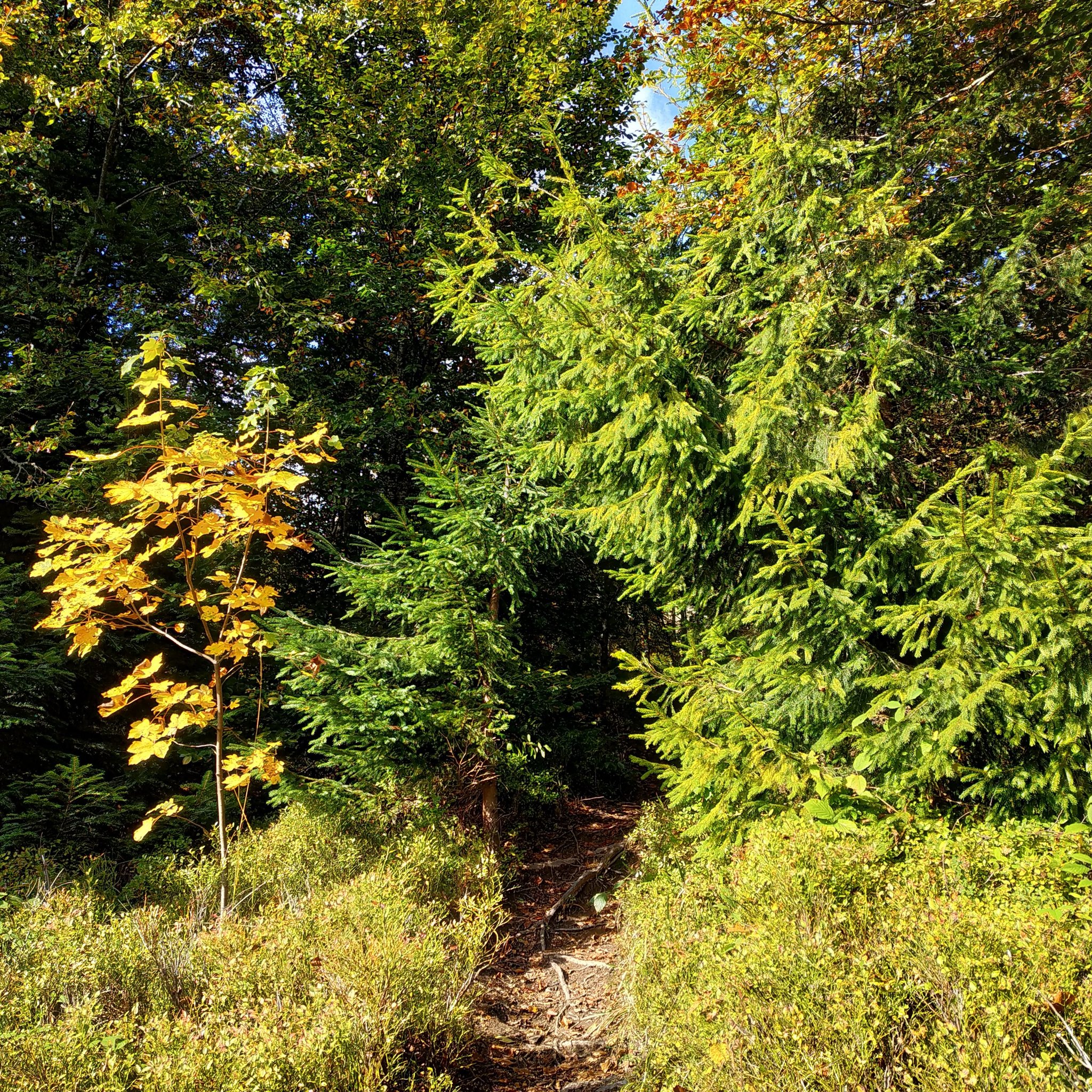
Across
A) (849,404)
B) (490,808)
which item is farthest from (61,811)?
(849,404)

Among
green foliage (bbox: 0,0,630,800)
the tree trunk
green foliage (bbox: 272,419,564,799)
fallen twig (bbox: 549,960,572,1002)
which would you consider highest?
green foliage (bbox: 0,0,630,800)

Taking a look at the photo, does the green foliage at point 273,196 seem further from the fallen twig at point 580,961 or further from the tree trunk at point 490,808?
the fallen twig at point 580,961

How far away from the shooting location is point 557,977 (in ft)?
14.2

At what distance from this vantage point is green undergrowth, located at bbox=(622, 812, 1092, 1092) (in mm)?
2133

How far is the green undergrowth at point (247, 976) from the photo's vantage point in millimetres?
2229

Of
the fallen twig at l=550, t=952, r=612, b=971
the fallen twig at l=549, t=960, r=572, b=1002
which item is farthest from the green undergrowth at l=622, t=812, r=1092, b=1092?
the fallen twig at l=550, t=952, r=612, b=971

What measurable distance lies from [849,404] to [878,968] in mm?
2829

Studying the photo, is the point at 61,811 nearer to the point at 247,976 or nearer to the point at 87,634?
the point at 87,634

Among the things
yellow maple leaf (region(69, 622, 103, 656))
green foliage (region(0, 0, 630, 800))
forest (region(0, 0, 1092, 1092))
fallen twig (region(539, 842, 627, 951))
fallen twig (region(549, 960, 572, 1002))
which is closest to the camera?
forest (region(0, 0, 1092, 1092))

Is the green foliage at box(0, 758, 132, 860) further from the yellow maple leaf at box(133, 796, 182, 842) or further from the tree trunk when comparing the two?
the tree trunk

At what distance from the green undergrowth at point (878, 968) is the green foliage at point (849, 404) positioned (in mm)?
367

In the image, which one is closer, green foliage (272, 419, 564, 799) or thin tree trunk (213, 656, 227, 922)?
thin tree trunk (213, 656, 227, 922)

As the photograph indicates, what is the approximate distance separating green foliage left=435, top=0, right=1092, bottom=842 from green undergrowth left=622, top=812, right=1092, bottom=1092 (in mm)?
367

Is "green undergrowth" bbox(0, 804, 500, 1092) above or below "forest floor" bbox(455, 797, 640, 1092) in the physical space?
above
